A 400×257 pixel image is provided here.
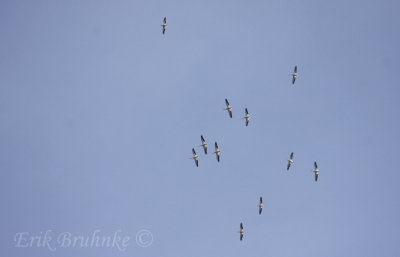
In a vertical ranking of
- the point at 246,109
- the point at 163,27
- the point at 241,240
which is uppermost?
the point at 163,27

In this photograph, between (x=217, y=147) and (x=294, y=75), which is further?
(x=294, y=75)

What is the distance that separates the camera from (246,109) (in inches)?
4360

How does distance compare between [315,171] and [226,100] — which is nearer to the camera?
[226,100]

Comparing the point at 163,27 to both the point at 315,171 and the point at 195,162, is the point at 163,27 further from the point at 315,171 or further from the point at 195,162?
the point at 315,171

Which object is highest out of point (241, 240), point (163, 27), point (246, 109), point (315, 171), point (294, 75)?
point (163, 27)

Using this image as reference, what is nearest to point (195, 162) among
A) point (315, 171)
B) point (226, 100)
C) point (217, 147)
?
point (217, 147)

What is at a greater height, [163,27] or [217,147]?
[163,27]

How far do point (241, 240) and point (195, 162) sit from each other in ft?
66.2

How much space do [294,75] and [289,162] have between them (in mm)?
20051

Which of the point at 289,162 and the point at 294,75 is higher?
the point at 294,75

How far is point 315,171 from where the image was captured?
11644 cm

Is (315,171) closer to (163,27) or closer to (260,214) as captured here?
(260,214)

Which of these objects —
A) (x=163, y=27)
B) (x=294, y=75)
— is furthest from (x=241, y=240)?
(x=163, y=27)

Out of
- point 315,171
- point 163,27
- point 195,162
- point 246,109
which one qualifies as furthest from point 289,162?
point 163,27
